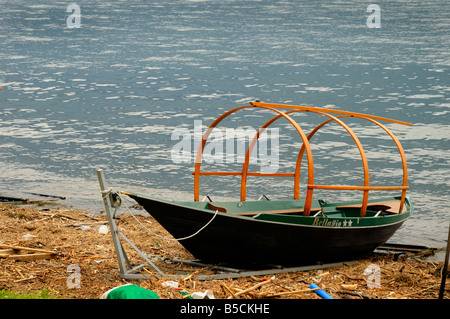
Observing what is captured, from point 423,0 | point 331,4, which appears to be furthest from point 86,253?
point 423,0

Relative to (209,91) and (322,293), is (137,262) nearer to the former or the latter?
(322,293)

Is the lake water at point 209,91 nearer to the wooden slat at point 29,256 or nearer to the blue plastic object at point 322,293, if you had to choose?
the blue plastic object at point 322,293

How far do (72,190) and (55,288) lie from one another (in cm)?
883

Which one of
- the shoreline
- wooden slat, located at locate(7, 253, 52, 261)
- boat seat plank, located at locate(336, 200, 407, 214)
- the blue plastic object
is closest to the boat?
the shoreline

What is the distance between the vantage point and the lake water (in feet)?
64.0

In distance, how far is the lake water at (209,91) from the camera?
19500 millimetres

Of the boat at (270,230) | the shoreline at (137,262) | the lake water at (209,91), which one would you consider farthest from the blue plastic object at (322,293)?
the lake water at (209,91)

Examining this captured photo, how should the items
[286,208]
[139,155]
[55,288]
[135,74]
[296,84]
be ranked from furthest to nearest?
1. [135,74]
2. [296,84]
3. [139,155]
4. [286,208]
5. [55,288]

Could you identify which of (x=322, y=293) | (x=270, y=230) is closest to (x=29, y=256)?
(x=270, y=230)

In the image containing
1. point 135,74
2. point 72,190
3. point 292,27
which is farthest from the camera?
point 292,27

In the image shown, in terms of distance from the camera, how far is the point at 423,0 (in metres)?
70.1

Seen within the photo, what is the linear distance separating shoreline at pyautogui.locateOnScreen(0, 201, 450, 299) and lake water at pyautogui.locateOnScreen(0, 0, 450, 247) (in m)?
2.59

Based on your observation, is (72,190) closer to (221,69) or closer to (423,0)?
(221,69)

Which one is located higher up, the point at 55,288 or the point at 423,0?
the point at 423,0
